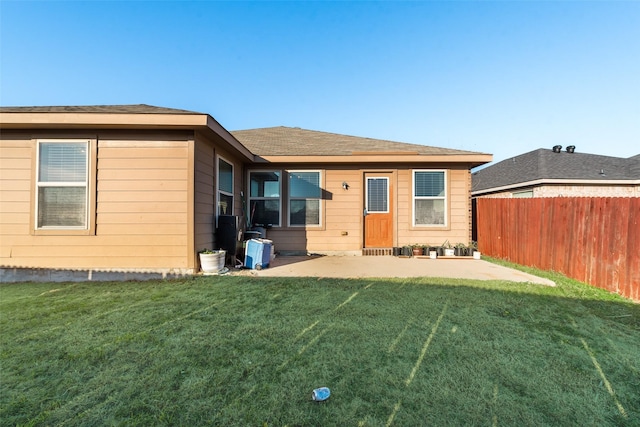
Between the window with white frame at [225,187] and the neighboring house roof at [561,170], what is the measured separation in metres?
10.4

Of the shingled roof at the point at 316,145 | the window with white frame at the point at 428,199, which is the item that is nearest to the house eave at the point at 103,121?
the shingled roof at the point at 316,145

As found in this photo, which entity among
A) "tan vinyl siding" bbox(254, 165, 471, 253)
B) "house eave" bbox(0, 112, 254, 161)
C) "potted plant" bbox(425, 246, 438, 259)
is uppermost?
"house eave" bbox(0, 112, 254, 161)

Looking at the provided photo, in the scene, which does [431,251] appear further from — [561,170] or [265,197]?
[561,170]

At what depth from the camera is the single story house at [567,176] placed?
30.8 ft

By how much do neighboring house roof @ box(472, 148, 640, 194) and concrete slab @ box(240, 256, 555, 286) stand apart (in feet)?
19.7

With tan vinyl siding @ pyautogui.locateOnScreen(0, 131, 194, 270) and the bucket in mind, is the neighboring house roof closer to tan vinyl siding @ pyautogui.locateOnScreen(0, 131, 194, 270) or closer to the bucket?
the bucket

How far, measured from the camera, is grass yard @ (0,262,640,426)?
4.88ft

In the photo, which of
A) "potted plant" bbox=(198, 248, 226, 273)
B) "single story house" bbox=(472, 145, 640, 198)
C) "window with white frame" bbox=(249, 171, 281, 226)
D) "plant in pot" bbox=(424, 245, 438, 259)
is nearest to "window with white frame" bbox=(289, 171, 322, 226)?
"window with white frame" bbox=(249, 171, 281, 226)

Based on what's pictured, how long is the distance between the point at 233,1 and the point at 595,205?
10.2 m

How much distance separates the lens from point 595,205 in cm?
437

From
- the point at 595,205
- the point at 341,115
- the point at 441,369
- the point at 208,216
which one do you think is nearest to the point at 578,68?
the point at 595,205

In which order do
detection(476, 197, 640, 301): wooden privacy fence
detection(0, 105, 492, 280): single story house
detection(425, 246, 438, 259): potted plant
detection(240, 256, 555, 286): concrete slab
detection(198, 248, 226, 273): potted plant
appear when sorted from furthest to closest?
detection(425, 246, 438, 259): potted plant < detection(240, 256, 555, 286): concrete slab < detection(198, 248, 226, 273): potted plant < detection(0, 105, 492, 280): single story house < detection(476, 197, 640, 301): wooden privacy fence

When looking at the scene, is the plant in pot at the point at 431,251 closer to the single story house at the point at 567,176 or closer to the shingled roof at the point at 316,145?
the shingled roof at the point at 316,145

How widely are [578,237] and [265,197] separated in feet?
21.7
